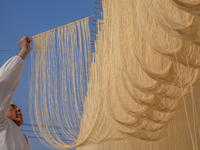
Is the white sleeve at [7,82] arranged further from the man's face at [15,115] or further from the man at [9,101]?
the man's face at [15,115]

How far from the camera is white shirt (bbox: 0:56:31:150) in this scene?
138 cm

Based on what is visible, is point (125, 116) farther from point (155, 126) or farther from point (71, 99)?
point (71, 99)

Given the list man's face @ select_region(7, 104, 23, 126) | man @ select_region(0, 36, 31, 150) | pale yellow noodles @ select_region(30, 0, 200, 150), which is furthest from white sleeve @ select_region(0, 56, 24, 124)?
pale yellow noodles @ select_region(30, 0, 200, 150)

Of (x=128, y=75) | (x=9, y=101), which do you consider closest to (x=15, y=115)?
(x=9, y=101)

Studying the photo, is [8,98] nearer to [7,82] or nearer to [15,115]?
[7,82]

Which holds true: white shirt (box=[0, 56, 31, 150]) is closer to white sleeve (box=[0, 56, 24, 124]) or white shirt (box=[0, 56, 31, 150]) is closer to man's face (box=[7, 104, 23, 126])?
white sleeve (box=[0, 56, 24, 124])

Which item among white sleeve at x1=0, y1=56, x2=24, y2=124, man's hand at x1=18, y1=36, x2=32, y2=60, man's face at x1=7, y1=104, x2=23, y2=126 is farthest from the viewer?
man's face at x1=7, y1=104, x2=23, y2=126

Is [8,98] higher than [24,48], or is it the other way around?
[24,48]

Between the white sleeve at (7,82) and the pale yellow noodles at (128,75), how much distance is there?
1.77 ft

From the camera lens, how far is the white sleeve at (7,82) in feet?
4.52

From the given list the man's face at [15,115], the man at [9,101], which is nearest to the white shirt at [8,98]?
the man at [9,101]

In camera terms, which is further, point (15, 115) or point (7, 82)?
point (15, 115)

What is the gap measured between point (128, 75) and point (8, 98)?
0.63 meters

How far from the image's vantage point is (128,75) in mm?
1661
